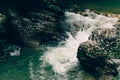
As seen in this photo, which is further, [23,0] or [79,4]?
[79,4]

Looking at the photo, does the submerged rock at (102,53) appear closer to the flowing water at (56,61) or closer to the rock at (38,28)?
the flowing water at (56,61)

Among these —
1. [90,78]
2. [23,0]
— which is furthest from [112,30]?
[23,0]

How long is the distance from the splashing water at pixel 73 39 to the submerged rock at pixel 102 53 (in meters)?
1.27

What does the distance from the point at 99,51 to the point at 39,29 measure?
5.28 m

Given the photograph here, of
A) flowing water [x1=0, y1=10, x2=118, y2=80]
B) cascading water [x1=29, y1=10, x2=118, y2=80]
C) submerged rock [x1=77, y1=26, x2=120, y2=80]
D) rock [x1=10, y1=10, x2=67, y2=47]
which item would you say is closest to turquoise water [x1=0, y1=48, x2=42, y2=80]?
flowing water [x1=0, y1=10, x2=118, y2=80]

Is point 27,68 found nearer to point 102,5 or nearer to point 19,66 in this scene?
A: point 19,66

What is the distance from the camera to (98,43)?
1811 centimetres

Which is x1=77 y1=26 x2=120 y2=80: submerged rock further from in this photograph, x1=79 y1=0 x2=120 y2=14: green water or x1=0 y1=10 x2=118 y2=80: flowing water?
x1=79 y1=0 x2=120 y2=14: green water

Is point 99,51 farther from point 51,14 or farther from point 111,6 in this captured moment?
point 111,6

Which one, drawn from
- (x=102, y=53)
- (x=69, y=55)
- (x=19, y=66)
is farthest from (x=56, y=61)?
(x=102, y=53)

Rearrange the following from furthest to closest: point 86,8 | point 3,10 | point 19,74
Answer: point 86,8
point 3,10
point 19,74

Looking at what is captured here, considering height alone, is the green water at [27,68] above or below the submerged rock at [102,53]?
below

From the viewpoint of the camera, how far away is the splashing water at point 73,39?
19.5m

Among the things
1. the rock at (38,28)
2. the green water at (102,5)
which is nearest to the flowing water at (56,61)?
the rock at (38,28)
